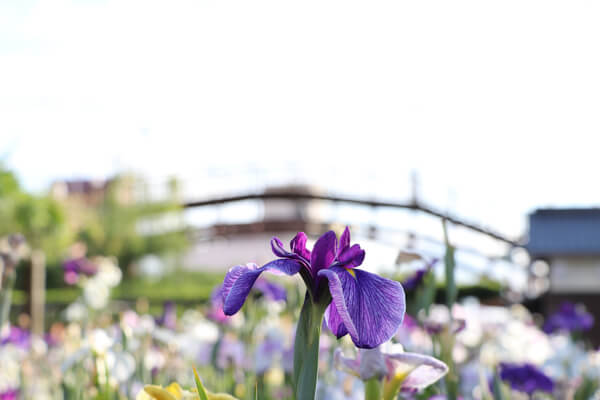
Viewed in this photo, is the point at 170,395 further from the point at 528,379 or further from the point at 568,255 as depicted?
the point at 568,255

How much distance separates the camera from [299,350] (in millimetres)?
561

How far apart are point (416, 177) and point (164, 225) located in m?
7.52

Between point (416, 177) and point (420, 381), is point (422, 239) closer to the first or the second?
point (416, 177)

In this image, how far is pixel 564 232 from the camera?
877cm

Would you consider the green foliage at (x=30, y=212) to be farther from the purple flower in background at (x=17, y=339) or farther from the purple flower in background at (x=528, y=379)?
the purple flower in background at (x=528, y=379)

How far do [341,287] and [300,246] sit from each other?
0.31 ft

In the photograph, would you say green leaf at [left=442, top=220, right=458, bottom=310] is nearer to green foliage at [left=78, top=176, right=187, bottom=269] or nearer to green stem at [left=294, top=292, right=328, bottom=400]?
green stem at [left=294, top=292, right=328, bottom=400]

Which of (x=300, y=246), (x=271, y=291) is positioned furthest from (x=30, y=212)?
(x=300, y=246)

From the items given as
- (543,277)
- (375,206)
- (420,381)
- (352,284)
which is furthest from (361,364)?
(375,206)

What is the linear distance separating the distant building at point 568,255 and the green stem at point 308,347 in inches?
346

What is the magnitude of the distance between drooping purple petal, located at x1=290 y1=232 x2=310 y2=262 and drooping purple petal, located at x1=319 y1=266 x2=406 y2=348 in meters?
0.04

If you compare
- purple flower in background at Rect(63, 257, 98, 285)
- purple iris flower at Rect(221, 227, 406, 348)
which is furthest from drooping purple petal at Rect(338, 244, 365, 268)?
purple flower in background at Rect(63, 257, 98, 285)

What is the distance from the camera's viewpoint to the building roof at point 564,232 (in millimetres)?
8594

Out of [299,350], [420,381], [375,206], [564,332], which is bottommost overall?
[375,206]
